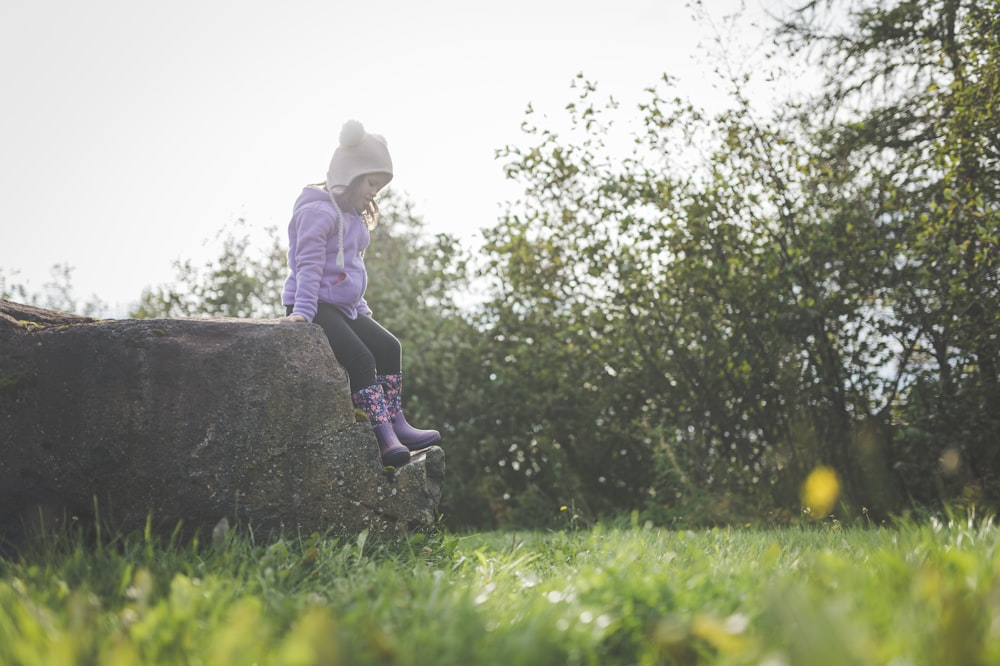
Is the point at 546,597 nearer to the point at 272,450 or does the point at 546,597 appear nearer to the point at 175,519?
the point at 272,450

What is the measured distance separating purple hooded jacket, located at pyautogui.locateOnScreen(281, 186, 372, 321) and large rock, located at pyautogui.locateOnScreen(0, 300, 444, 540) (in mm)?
548

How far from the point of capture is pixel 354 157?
464 centimetres

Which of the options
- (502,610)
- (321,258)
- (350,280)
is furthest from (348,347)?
(502,610)

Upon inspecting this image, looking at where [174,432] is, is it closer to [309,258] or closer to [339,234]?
[309,258]

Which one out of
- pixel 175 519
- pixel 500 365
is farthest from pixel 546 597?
pixel 500 365

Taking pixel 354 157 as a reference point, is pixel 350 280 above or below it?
below

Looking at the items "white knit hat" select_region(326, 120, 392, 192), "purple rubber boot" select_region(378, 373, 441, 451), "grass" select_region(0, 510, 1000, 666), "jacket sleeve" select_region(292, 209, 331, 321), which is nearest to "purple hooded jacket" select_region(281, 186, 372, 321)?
"jacket sleeve" select_region(292, 209, 331, 321)

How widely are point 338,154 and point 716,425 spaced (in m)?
5.15

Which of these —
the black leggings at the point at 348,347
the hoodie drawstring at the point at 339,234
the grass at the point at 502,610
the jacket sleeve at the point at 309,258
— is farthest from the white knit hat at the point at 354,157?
the grass at the point at 502,610

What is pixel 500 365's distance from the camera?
8.61m

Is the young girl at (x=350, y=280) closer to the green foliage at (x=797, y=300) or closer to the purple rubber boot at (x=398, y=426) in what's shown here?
the purple rubber boot at (x=398, y=426)

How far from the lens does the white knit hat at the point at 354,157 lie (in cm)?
459

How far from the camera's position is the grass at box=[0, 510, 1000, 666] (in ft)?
5.67

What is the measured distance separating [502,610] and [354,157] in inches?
125
